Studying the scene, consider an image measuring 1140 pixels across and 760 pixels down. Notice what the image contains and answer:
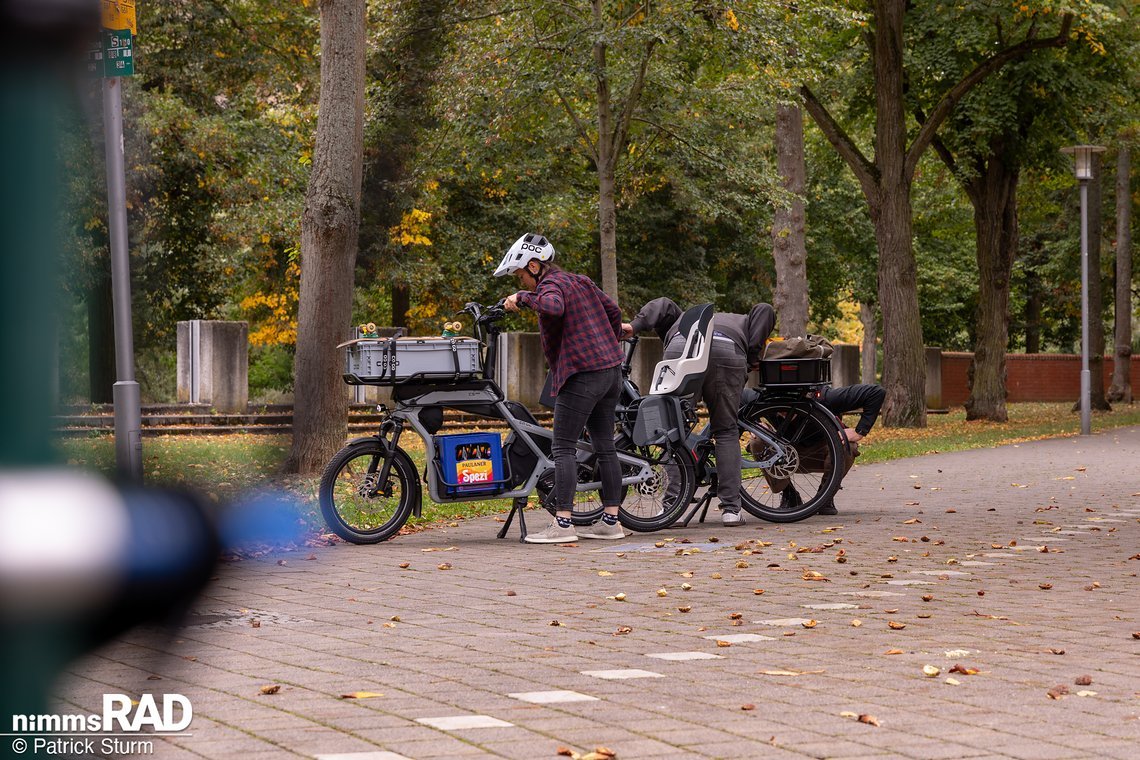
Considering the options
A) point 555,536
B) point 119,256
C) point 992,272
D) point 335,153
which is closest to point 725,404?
point 555,536

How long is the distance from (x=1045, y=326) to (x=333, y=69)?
54.1 m

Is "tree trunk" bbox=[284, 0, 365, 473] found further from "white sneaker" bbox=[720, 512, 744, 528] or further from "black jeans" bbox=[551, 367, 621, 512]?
"white sneaker" bbox=[720, 512, 744, 528]

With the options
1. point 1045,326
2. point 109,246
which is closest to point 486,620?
point 109,246

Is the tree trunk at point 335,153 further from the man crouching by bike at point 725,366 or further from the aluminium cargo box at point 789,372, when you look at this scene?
the aluminium cargo box at point 789,372

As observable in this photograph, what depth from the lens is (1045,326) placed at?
62875mm

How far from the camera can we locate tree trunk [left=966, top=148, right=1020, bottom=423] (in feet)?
104

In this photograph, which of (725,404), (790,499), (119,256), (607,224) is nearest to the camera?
(119,256)

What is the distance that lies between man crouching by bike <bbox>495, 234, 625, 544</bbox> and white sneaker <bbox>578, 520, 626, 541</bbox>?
257mm

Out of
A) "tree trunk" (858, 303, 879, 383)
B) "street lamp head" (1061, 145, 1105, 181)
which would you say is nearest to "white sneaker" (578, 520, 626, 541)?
"street lamp head" (1061, 145, 1105, 181)

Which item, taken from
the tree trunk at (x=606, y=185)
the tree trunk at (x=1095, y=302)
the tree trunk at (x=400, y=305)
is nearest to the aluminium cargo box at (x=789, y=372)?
the tree trunk at (x=606, y=185)

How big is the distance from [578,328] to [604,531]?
1463mm

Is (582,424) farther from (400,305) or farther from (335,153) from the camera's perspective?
(400,305)

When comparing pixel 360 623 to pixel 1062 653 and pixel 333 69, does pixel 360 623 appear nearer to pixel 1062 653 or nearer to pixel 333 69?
pixel 1062 653

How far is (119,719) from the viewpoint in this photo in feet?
3.00
